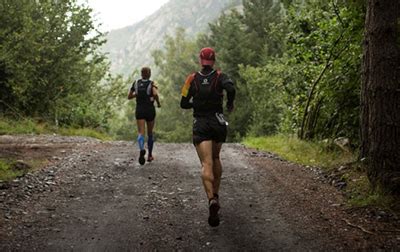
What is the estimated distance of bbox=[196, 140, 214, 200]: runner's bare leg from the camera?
6702 millimetres

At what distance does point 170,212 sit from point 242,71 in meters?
31.3

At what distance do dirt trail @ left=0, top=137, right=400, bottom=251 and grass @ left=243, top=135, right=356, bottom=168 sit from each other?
902 mm

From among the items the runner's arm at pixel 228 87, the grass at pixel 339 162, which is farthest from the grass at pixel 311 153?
the runner's arm at pixel 228 87

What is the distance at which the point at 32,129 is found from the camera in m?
19.9

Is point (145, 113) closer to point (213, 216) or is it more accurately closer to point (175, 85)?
point (213, 216)

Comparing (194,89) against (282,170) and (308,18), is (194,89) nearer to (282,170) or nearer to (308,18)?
(282,170)

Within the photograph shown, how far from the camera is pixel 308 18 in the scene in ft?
49.8

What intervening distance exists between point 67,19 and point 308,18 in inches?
499

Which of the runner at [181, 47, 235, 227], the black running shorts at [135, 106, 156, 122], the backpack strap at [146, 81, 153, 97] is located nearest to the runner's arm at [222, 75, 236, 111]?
the runner at [181, 47, 235, 227]

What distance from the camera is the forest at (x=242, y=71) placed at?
40.3 ft

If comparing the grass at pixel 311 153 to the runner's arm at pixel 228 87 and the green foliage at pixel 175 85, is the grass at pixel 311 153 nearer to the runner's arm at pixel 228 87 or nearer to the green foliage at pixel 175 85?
the runner's arm at pixel 228 87

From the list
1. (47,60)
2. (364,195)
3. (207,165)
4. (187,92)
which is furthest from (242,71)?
(207,165)

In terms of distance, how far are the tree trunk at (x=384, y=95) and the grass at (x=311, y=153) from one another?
2.89 m

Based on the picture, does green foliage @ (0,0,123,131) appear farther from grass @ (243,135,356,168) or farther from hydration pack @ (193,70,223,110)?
Answer: hydration pack @ (193,70,223,110)
